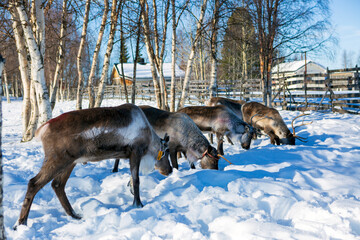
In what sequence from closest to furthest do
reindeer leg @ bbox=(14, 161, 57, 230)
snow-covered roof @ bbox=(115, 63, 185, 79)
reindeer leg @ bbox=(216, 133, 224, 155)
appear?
reindeer leg @ bbox=(14, 161, 57, 230) → reindeer leg @ bbox=(216, 133, 224, 155) → snow-covered roof @ bbox=(115, 63, 185, 79)

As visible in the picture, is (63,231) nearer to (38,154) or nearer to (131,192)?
(131,192)

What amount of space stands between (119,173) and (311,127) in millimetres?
6957

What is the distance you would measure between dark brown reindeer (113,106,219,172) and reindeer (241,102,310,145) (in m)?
3.31

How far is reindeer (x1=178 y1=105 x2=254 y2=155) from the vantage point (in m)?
6.63

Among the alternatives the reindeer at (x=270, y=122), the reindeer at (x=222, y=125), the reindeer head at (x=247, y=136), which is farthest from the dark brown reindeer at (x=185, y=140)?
the reindeer at (x=270, y=122)

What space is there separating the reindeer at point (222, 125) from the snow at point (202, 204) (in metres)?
1.48

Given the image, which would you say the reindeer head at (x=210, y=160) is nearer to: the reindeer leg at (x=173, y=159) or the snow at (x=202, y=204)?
the snow at (x=202, y=204)

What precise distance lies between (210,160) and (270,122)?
3.65 m

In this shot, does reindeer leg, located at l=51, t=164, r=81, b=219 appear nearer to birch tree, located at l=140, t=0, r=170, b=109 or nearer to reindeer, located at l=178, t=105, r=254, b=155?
reindeer, located at l=178, t=105, r=254, b=155

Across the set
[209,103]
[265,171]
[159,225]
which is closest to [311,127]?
[209,103]

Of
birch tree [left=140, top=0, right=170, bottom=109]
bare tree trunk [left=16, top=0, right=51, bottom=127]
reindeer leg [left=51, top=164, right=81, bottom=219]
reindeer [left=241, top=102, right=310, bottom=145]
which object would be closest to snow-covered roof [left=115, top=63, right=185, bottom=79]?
birch tree [left=140, top=0, right=170, bottom=109]

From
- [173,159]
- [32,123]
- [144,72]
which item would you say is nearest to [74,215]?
[173,159]

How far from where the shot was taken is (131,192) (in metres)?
3.58

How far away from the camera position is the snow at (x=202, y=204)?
2.31 meters
